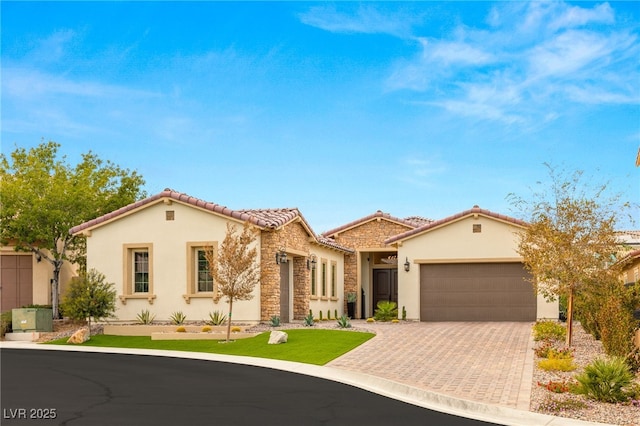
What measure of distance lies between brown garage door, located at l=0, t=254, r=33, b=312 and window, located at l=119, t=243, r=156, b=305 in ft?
21.0

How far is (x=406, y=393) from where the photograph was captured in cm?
1403

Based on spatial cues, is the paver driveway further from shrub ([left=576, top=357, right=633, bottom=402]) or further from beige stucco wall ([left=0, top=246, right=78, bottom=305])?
beige stucco wall ([left=0, top=246, right=78, bottom=305])

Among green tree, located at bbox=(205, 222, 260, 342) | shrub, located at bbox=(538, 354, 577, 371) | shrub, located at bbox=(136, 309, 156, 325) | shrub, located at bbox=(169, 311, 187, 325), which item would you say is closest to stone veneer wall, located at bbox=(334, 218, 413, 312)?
shrub, located at bbox=(169, 311, 187, 325)

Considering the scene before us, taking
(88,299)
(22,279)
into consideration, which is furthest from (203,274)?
(22,279)

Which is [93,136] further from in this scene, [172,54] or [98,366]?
[98,366]

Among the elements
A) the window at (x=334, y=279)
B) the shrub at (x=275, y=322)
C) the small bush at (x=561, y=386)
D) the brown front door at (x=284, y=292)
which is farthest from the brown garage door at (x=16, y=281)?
the small bush at (x=561, y=386)

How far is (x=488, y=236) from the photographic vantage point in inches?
1209

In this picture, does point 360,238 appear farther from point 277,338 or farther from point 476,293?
point 277,338

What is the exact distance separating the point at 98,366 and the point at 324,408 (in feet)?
25.3

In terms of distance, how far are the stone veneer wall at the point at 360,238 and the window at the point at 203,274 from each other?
10.9 metres

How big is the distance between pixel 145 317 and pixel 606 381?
58.0 feet

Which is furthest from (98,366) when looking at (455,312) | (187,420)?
(455,312)

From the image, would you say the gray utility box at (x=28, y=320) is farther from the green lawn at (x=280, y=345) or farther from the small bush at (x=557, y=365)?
the small bush at (x=557, y=365)

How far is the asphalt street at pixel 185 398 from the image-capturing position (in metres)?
11.0
